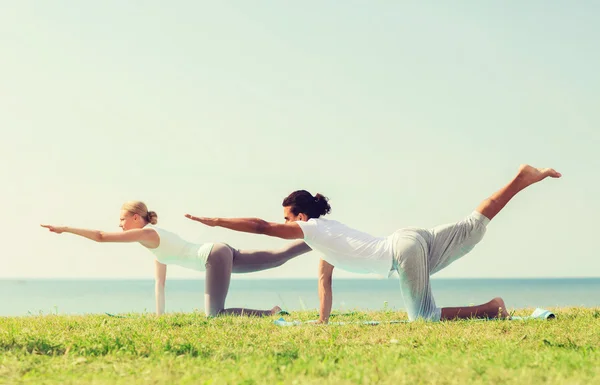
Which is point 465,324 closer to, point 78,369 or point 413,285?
point 413,285

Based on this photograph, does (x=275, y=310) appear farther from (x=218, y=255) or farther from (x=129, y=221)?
(x=129, y=221)

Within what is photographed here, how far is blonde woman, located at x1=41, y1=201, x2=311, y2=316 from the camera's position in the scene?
30.4 ft

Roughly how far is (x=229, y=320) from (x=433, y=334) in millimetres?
2651

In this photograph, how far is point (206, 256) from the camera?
9.43 metres

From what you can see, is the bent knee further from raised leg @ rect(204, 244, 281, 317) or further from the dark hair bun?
the dark hair bun

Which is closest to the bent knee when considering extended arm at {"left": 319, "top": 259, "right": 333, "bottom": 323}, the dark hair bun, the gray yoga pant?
extended arm at {"left": 319, "top": 259, "right": 333, "bottom": 323}

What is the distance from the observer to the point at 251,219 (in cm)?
687

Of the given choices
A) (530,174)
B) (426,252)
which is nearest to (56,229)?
(426,252)

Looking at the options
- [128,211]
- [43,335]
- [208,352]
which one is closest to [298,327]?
[208,352]

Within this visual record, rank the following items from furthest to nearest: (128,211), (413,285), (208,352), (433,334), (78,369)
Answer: (128,211)
(413,285)
(433,334)
(208,352)
(78,369)

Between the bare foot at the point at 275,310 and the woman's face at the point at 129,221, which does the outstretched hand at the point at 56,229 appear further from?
the bare foot at the point at 275,310

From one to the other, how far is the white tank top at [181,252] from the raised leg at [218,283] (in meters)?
0.12

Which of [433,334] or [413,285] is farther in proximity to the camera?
[413,285]

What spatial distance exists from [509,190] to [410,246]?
4.39 feet
